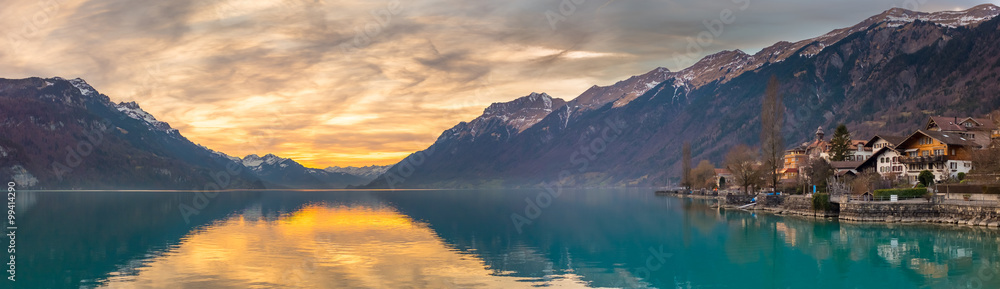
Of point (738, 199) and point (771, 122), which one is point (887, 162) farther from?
point (738, 199)

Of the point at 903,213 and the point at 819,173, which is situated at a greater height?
the point at 819,173

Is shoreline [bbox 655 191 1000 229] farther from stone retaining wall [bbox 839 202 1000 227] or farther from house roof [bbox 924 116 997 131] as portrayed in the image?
house roof [bbox 924 116 997 131]

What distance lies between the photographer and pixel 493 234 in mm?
63812

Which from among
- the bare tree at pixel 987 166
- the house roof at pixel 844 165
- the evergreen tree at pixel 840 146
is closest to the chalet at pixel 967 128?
the house roof at pixel 844 165

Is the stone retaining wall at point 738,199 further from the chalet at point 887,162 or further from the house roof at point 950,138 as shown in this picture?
the house roof at point 950,138

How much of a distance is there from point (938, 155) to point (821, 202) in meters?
23.2

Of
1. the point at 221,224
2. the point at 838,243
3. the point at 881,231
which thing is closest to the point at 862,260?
the point at 838,243

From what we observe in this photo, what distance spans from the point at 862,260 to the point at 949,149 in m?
58.3

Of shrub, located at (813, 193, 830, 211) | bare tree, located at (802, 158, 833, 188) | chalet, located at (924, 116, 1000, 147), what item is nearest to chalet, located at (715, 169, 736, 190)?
chalet, located at (924, 116, 1000, 147)

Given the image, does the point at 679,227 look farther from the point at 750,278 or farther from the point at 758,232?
the point at 750,278

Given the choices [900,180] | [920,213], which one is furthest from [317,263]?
[900,180]

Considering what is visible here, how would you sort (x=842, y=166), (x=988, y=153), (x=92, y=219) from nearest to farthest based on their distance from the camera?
(x=988, y=153) → (x=92, y=219) → (x=842, y=166)

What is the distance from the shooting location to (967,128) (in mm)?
109188

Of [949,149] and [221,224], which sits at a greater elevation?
[949,149]
